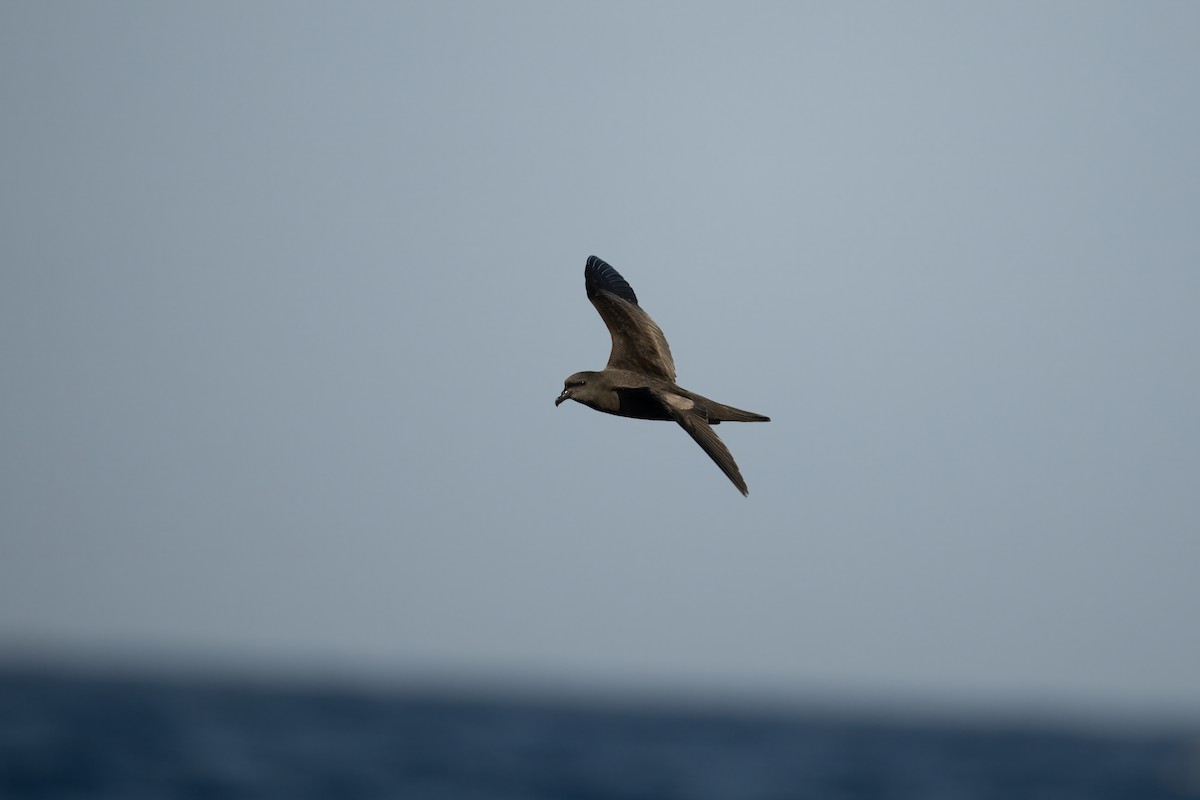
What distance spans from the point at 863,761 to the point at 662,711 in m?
83.1

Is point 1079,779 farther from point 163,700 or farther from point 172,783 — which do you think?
point 163,700

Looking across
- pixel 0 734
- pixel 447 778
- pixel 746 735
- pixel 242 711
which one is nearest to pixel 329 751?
→ pixel 447 778

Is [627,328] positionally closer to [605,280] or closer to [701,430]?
[605,280]

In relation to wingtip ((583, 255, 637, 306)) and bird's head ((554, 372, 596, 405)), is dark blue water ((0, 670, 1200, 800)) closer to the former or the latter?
wingtip ((583, 255, 637, 306))

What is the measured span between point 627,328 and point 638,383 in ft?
5.96

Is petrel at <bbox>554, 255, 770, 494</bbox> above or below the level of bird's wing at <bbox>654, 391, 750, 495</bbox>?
above

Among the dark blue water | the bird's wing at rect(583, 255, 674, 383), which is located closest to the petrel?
the bird's wing at rect(583, 255, 674, 383)

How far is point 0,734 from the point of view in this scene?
61031 millimetres

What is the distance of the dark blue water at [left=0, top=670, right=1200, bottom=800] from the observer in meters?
53.6

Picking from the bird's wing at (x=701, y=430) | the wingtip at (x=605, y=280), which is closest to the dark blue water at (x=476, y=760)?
the wingtip at (x=605, y=280)

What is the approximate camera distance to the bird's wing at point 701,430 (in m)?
12.7

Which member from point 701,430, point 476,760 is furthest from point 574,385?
point 476,760

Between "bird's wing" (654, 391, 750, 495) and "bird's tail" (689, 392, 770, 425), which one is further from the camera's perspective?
"bird's tail" (689, 392, 770, 425)

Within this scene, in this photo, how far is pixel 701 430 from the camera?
44.7ft
